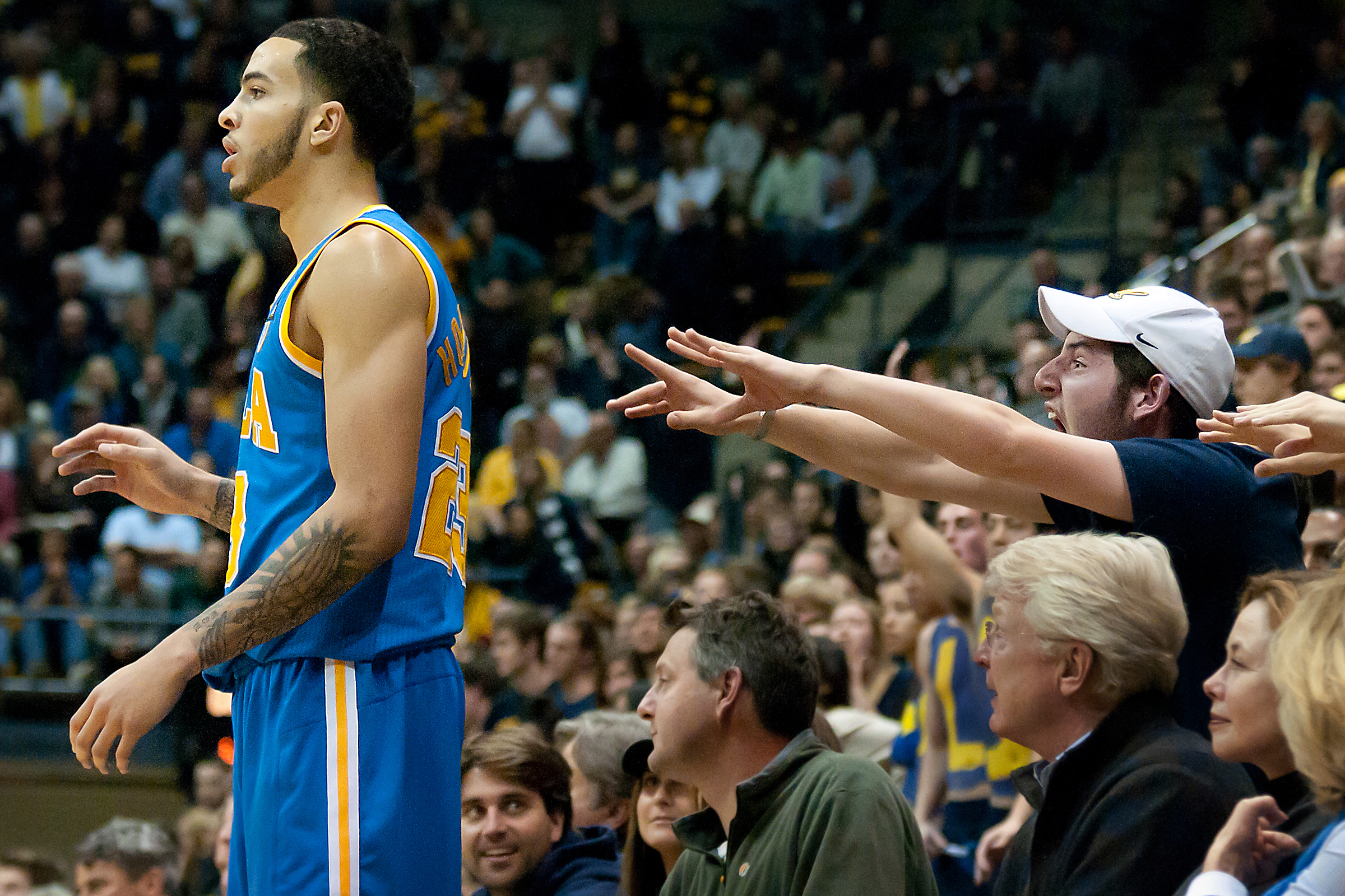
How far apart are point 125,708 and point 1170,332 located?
1.90 m

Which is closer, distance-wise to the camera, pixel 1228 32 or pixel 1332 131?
pixel 1332 131

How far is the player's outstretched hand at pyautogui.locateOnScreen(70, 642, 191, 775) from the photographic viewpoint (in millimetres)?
2303

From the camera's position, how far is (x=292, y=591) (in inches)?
93.7

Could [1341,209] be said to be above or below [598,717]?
above

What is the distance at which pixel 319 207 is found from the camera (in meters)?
2.68

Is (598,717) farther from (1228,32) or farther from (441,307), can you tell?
(1228,32)

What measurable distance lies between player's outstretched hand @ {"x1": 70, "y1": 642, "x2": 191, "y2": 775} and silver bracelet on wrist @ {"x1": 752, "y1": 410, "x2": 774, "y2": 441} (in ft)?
4.03

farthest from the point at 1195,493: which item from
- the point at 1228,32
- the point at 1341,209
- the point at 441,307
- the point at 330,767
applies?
the point at 1228,32

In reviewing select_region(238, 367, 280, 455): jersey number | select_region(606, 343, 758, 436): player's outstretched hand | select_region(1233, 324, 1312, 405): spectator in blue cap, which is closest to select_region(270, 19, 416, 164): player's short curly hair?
select_region(238, 367, 280, 455): jersey number

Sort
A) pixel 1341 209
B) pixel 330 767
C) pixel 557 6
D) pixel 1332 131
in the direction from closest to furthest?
pixel 330 767 → pixel 1341 209 → pixel 1332 131 → pixel 557 6

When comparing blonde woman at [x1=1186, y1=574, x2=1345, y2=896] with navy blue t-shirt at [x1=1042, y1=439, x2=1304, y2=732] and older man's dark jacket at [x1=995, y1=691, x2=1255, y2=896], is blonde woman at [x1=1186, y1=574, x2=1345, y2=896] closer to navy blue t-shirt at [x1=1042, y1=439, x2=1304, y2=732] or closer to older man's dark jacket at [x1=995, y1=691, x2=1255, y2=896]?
older man's dark jacket at [x1=995, y1=691, x2=1255, y2=896]

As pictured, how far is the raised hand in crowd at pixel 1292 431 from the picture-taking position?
2.37 m

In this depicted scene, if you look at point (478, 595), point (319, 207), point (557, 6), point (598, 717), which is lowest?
point (478, 595)

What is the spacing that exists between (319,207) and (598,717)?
6.34 ft
